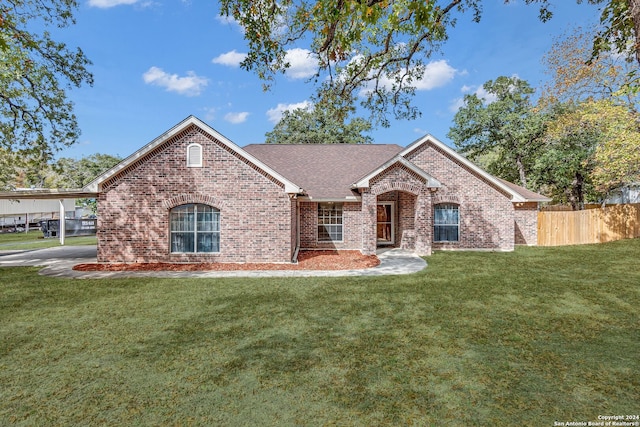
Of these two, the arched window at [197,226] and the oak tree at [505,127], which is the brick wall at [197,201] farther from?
the oak tree at [505,127]

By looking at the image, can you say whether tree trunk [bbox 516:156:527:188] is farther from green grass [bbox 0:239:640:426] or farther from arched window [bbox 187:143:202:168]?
arched window [bbox 187:143:202:168]

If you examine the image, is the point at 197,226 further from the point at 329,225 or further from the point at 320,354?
the point at 320,354

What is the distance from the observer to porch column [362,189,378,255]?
14406mm

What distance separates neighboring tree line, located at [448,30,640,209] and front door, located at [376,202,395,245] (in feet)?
37.4

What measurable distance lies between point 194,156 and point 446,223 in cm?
1300

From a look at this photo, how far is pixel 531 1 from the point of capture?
321 inches

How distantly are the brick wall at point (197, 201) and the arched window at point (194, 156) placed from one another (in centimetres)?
17

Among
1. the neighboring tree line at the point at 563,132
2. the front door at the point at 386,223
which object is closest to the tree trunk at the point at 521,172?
the neighboring tree line at the point at 563,132

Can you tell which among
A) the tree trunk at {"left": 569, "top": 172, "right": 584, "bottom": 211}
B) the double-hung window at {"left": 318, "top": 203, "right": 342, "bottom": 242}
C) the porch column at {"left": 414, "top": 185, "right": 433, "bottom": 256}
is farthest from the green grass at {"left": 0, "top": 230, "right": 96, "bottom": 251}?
the tree trunk at {"left": 569, "top": 172, "right": 584, "bottom": 211}

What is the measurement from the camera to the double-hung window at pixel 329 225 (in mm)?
16562

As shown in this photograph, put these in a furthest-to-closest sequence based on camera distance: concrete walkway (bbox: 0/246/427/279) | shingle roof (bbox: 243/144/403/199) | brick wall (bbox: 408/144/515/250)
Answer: shingle roof (bbox: 243/144/403/199) < brick wall (bbox: 408/144/515/250) < concrete walkway (bbox: 0/246/427/279)

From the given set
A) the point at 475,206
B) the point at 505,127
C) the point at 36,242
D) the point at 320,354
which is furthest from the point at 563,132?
the point at 36,242

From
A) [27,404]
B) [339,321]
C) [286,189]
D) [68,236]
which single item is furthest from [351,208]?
[68,236]

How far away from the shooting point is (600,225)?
1789 cm
